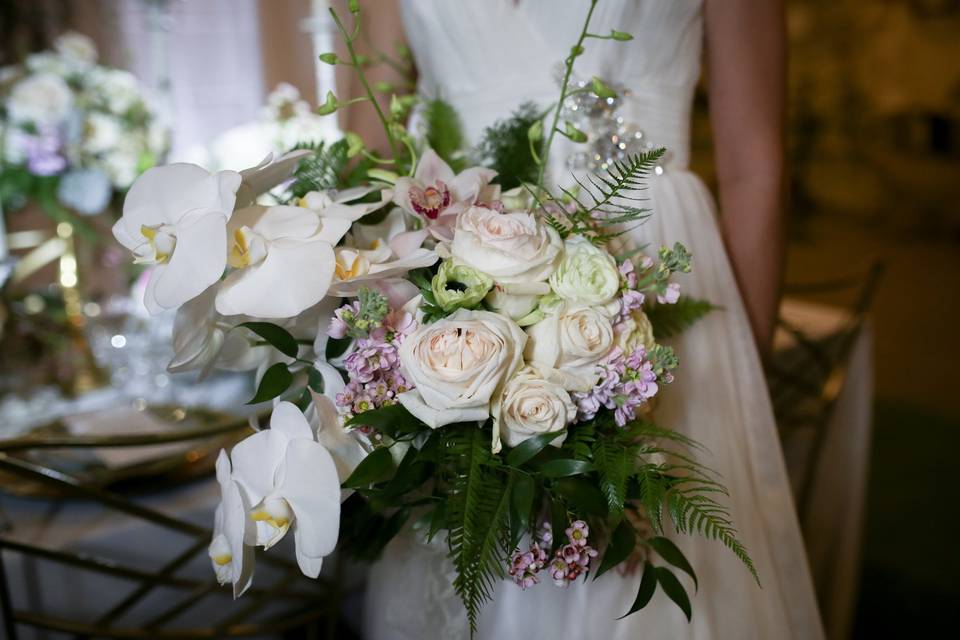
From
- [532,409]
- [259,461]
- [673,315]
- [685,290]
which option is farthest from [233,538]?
[685,290]

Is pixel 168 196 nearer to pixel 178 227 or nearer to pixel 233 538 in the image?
pixel 178 227

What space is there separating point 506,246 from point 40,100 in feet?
5.47

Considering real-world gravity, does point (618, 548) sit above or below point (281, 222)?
below

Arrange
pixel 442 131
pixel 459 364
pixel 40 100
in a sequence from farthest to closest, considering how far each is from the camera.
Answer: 1. pixel 40 100
2. pixel 442 131
3. pixel 459 364

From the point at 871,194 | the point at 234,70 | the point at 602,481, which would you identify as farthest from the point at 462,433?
the point at 871,194

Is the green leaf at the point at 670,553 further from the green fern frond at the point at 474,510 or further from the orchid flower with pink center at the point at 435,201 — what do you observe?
the orchid flower with pink center at the point at 435,201

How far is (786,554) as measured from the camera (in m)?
1.12

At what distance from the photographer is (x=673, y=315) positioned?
871 millimetres

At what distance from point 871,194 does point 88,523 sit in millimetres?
8935

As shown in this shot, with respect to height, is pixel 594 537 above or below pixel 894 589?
above

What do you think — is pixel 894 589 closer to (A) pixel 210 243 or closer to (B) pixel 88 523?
(B) pixel 88 523

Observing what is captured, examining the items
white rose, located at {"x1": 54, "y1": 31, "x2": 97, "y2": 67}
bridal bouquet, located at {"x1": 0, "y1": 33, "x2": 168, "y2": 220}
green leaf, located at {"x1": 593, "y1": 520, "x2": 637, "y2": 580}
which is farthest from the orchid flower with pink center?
white rose, located at {"x1": 54, "y1": 31, "x2": 97, "y2": 67}

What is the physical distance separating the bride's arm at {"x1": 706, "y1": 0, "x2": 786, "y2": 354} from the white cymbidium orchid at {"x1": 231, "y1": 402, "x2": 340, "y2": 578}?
0.77 m

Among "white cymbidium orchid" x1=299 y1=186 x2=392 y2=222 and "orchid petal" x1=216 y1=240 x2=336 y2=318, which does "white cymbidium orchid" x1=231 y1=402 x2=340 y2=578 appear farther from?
"white cymbidium orchid" x1=299 y1=186 x2=392 y2=222
